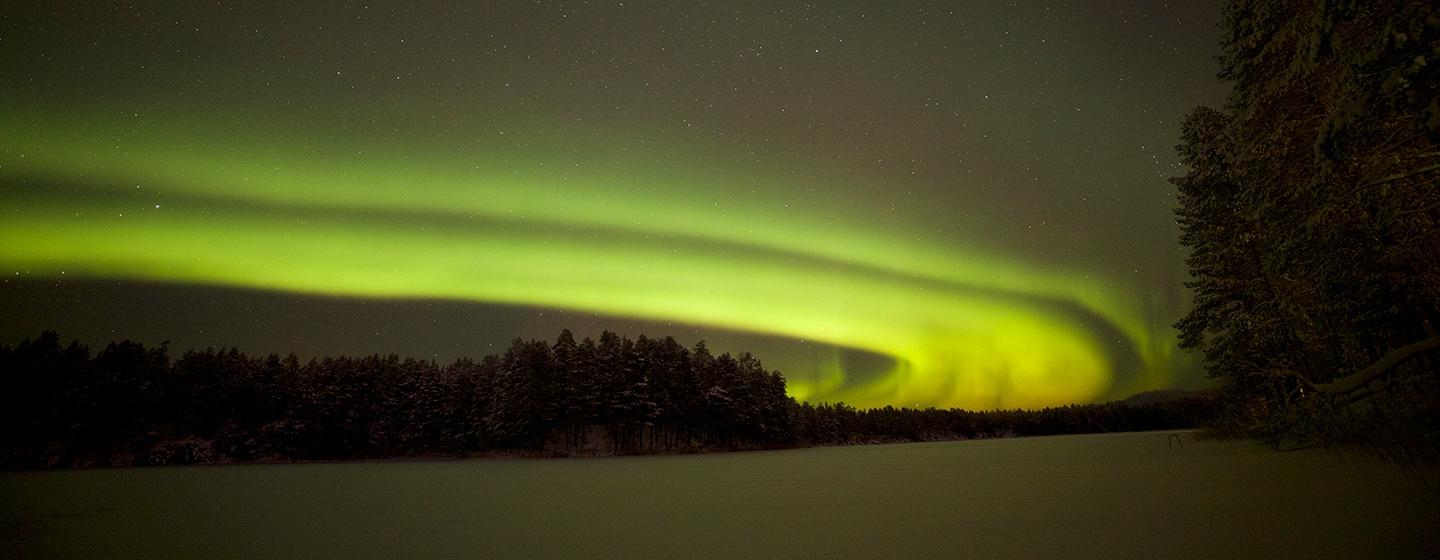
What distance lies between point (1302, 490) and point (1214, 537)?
277 inches

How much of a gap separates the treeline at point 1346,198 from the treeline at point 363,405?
1847 inches

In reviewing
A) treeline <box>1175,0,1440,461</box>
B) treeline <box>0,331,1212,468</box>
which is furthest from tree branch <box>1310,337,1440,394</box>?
treeline <box>0,331,1212,468</box>

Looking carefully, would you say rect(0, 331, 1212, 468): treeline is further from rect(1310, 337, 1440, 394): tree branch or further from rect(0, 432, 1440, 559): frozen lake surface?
rect(1310, 337, 1440, 394): tree branch

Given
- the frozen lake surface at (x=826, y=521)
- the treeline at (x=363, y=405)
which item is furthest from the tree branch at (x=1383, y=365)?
the treeline at (x=363, y=405)

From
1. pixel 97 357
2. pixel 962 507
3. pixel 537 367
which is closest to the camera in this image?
pixel 962 507

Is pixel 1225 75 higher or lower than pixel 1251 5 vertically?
higher

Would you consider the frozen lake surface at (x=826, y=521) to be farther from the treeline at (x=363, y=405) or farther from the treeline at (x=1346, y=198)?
the treeline at (x=363, y=405)

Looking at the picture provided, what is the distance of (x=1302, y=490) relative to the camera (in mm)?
12500

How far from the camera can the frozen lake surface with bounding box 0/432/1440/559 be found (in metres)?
8.11

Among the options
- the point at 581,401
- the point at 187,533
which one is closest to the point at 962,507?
the point at 187,533

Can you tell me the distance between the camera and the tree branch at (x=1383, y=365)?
6.85m

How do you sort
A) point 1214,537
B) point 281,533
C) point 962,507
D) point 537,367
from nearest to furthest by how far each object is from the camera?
point 1214,537 → point 281,533 → point 962,507 → point 537,367

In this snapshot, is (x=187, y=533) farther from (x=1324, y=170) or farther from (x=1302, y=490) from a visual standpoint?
(x=1302, y=490)

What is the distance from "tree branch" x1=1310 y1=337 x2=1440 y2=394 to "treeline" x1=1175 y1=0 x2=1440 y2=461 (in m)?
0.02
